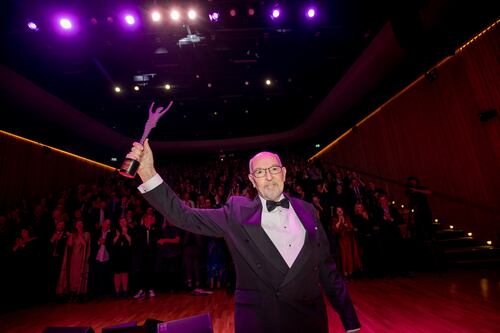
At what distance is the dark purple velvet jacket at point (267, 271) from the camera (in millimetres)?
1315

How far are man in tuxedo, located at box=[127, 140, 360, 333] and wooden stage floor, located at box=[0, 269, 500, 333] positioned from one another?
2441 millimetres

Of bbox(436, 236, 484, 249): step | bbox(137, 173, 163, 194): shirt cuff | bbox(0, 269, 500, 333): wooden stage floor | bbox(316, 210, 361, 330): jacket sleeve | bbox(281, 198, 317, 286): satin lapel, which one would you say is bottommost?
bbox(0, 269, 500, 333): wooden stage floor

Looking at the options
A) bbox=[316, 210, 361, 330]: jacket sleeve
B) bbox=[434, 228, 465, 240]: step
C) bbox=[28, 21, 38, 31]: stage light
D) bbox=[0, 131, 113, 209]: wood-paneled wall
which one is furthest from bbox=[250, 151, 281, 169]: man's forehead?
bbox=[0, 131, 113, 209]: wood-paneled wall

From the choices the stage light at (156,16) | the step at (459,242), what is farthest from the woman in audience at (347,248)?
the stage light at (156,16)

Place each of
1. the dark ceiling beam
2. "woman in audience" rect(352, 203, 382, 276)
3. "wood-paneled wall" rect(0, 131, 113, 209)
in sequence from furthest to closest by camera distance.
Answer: "wood-paneled wall" rect(0, 131, 113, 209), the dark ceiling beam, "woman in audience" rect(352, 203, 382, 276)

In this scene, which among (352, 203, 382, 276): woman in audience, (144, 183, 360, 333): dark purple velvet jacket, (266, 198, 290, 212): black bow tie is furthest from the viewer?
(352, 203, 382, 276): woman in audience

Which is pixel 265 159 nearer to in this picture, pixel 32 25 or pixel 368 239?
pixel 368 239

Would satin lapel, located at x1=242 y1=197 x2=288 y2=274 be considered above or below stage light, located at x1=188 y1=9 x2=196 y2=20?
below

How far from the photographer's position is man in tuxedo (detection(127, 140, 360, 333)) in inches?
52.2

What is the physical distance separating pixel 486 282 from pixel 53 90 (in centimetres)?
1248

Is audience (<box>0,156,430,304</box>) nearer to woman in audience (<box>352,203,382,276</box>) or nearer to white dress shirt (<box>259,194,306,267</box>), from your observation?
woman in audience (<box>352,203,382,276</box>)

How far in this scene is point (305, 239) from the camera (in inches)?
58.3

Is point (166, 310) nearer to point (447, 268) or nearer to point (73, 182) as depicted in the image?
point (447, 268)

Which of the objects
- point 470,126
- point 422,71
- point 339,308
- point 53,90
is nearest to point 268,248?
point 339,308
